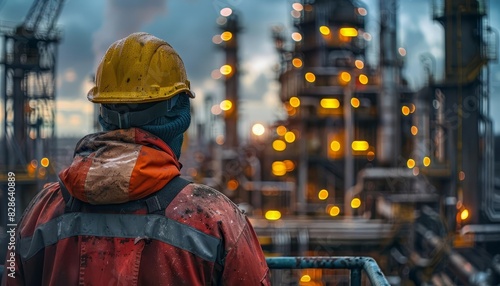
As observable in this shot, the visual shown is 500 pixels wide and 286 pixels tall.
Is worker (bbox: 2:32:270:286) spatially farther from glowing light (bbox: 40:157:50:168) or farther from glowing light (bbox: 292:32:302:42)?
glowing light (bbox: 292:32:302:42)

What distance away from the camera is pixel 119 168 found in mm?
1809

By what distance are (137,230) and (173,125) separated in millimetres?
406

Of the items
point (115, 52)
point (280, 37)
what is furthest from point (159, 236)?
point (280, 37)

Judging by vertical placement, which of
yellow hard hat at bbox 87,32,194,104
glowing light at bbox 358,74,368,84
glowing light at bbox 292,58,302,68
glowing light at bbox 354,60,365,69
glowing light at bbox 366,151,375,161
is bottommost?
glowing light at bbox 366,151,375,161

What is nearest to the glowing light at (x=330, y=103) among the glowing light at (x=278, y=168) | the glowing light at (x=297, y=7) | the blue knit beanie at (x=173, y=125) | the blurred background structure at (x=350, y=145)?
the blurred background structure at (x=350, y=145)

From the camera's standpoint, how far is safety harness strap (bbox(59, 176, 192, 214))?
1.88m

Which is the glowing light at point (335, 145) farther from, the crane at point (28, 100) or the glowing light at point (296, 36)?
the crane at point (28, 100)

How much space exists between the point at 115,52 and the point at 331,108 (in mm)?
30635

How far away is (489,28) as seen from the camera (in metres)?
18.6

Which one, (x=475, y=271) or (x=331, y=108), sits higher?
(x=331, y=108)

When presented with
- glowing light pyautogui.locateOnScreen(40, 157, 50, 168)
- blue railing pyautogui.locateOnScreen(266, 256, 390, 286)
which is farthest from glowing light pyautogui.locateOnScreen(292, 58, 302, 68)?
blue railing pyautogui.locateOnScreen(266, 256, 390, 286)

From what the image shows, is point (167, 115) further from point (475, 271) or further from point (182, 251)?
point (475, 271)

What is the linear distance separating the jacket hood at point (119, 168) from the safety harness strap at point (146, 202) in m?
0.03

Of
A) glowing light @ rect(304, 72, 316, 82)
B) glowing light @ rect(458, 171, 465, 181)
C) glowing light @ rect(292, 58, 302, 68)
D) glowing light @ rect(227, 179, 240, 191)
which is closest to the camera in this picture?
glowing light @ rect(458, 171, 465, 181)
